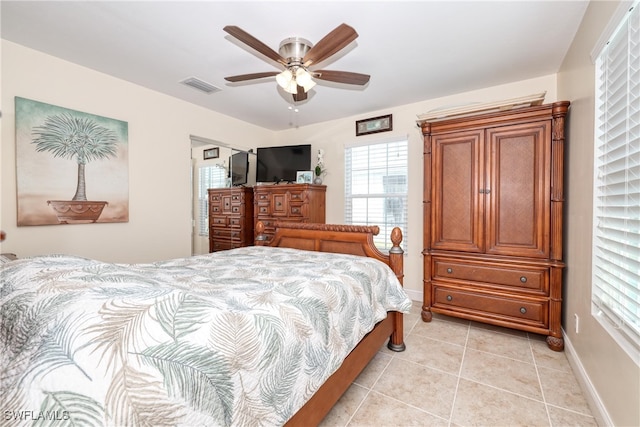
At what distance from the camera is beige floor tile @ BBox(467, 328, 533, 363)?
231 cm

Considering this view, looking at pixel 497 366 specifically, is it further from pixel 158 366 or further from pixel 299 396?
pixel 158 366

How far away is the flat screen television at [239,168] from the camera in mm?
4734

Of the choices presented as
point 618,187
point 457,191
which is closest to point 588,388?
point 618,187

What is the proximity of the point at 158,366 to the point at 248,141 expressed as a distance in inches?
170

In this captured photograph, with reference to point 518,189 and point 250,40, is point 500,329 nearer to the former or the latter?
point 518,189

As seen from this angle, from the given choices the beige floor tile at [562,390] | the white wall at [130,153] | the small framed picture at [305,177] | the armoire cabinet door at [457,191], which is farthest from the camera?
the small framed picture at [305,177]

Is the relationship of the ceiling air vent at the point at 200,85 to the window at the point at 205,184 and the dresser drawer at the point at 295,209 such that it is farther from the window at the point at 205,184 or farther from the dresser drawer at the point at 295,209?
the dresser drawer at the point at 295,209

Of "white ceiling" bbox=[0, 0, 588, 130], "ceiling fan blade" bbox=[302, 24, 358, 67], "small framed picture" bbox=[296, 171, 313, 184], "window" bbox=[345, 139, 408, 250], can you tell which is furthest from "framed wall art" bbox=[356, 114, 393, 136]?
"ceiling fan blade" bbox=[302, 24, 358, 67]

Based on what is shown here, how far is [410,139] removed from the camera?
3770 mm

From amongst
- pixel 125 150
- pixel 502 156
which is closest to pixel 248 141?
pixel 125 150

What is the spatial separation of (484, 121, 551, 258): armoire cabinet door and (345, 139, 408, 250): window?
1269 millimetres

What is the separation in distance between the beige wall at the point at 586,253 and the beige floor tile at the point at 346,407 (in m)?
1.25

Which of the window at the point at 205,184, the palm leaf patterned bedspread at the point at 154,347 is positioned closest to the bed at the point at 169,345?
the palm leaf patterned bedspread at the point at 154,347

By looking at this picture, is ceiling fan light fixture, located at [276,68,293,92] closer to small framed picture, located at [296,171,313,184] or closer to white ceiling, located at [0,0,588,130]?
white ceiling, located at [0,0,588,130]
